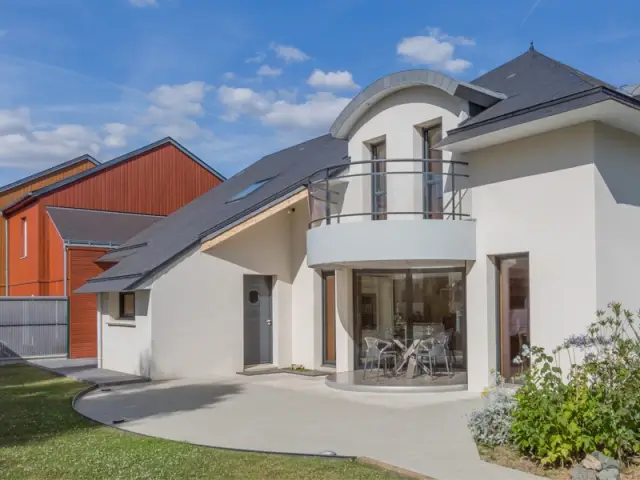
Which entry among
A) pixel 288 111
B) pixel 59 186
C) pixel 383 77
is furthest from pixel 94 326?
pixel 288 111

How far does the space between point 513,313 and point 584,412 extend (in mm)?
5273

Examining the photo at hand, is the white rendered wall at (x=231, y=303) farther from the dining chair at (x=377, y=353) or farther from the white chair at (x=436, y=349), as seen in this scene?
the white chair at (x=436, y=349)

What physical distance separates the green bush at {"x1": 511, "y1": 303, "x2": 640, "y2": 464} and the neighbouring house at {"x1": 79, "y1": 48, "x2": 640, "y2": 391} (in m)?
3.20

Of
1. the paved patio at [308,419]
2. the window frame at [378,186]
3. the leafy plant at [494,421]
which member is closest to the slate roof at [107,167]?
the paved patio at [308,419]

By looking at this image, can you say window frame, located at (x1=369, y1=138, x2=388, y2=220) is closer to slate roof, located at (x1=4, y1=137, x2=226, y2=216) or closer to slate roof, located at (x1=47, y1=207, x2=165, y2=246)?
slate roof, located at (x1=47, y1=207, x2=165, y2=246)

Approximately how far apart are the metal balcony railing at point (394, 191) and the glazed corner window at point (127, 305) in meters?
5.64

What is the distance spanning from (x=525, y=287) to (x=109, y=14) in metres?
10.7

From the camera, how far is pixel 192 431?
937cm

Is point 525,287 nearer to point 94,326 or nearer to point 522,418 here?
point 522,418

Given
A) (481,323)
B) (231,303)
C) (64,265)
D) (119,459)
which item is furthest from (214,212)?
(119,459)

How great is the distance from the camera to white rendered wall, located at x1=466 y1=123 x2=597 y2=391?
10641 mm

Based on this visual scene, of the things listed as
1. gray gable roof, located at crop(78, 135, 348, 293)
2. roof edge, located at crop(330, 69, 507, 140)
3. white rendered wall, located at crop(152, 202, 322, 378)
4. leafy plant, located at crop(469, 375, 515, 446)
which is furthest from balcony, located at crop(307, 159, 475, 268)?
leafy plant, located at crop(469, 375, 515, 446)

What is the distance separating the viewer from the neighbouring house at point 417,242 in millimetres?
10836

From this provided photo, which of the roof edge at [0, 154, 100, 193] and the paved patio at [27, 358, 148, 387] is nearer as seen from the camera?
the paved patio at [27, 358, 148, 387]
